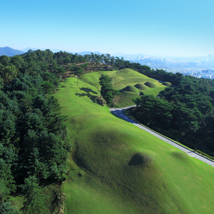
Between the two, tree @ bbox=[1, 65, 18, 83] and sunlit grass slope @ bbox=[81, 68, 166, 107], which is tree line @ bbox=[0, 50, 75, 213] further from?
sunlit grass slope @ bbox=[81, 68, 166, 107]

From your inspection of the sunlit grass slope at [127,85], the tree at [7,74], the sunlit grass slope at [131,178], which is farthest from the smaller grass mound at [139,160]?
the tree at [7,74]

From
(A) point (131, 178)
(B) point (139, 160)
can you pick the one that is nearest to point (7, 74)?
(B) point (139, 160)

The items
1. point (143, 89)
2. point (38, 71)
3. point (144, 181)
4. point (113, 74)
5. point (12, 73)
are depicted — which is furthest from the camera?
point (113, 74)

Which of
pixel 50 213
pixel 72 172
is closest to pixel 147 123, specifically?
pixel 72 172

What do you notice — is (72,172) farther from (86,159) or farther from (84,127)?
(84,127)

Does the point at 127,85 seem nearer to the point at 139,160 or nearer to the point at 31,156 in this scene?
the point at 139,160

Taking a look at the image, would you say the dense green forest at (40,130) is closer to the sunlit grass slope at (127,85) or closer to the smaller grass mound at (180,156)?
the sunlit grass slope at (127,85)

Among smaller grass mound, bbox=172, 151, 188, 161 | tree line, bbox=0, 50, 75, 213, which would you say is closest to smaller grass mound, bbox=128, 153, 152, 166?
smaller grass mound, bbox=172, 151, 188, 161
